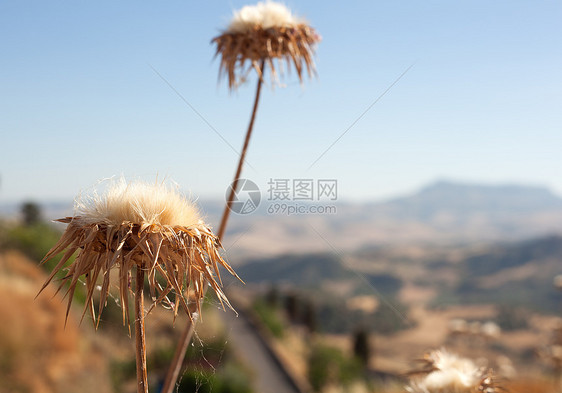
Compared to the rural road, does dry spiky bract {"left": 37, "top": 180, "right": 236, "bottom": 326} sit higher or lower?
lower

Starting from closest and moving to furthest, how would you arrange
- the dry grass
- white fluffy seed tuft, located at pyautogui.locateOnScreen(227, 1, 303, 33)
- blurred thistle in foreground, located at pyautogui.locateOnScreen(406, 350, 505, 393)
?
blurred thistle in foreground, located at pyautogui.locateOnScreen(406, 350, 505, 393)
white fluffy seed tuft, located at pyautogui.locateOnScreen(227, 1, 303, 33)
the dry grass

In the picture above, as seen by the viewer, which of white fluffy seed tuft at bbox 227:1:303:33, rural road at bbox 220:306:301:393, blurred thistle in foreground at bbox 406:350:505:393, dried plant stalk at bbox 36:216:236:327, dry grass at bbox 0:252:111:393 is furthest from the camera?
rural road at bbox 220:306:301:393

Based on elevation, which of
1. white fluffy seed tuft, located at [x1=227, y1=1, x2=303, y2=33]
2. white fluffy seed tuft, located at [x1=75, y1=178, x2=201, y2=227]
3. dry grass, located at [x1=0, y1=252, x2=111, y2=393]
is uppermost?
white fluffy seed tuft, located at [x1=227, y1=1, x2=303, y2=33]

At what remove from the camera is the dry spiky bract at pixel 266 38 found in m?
3.60

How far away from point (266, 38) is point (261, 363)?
645 inches

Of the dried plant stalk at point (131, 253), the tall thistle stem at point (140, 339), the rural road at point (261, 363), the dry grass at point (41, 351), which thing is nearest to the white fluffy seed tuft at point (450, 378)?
the dried plant stalk at point (131, 253)

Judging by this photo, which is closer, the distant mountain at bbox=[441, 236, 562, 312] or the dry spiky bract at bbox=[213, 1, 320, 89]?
the dry spiky bract at bbox=[213, 1, 320, 89]

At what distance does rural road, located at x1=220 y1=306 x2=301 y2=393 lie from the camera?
51.6 ft

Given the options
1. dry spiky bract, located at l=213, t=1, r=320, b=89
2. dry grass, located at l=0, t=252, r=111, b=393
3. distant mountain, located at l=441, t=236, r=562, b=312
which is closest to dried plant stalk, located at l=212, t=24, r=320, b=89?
dry spiky bract, located at l=213, t=1, r=320, b=89

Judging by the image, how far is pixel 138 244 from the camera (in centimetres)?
184

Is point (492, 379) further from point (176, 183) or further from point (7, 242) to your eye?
point (7, 242)

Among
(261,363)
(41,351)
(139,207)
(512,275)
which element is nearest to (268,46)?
(139,207)

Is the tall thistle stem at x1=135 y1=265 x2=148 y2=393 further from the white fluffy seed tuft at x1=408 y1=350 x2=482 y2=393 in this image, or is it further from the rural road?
the rural road

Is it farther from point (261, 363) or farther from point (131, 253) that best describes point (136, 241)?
point (261, 363)
